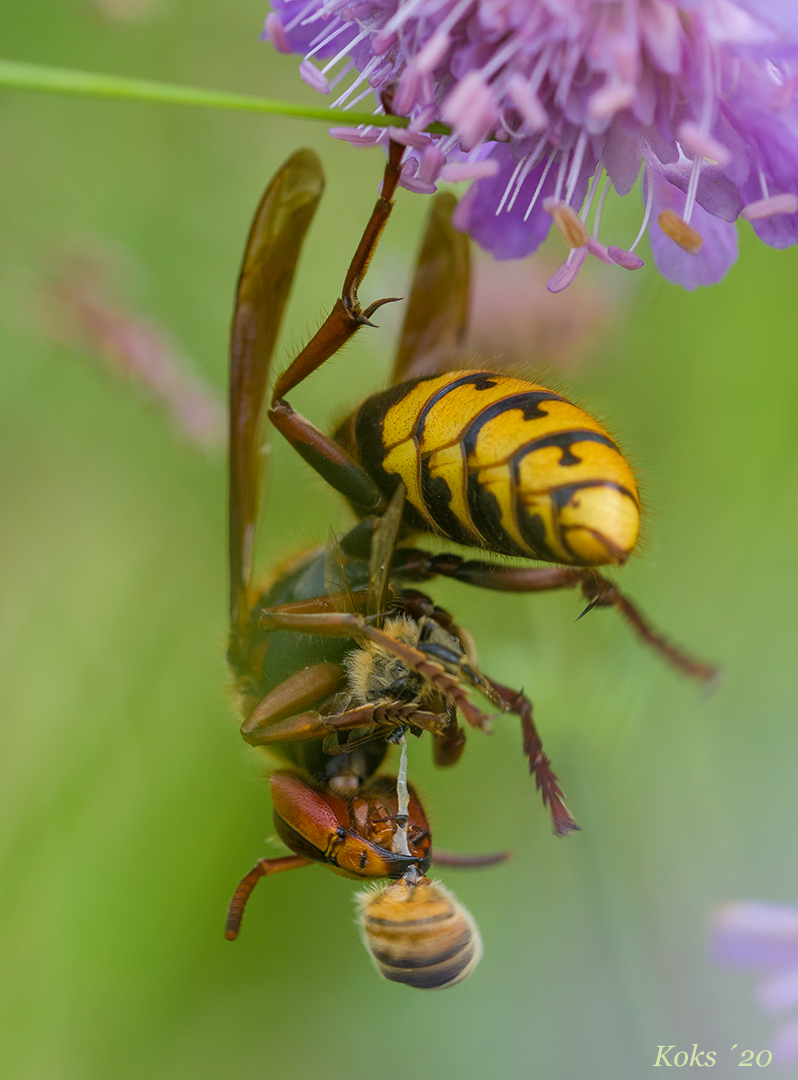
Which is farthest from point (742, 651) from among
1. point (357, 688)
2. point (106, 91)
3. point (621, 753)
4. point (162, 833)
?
point (106, 91)

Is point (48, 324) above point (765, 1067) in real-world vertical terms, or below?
above

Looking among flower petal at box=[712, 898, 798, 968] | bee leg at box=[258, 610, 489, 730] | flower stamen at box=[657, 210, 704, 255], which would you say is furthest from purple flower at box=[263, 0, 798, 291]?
flower petal at box=[712, 898, 798, 968]

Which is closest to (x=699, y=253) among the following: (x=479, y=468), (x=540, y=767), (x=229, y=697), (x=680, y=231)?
(x=680, y=231)

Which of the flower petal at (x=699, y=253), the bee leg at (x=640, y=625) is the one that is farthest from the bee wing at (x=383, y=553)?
the flower petal at (x=699, y=253)

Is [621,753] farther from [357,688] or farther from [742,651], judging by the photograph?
[357,688]

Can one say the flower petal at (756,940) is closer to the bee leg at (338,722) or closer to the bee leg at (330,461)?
the bee leg at (338,722)

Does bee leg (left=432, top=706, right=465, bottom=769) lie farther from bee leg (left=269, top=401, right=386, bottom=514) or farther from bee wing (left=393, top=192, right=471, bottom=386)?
bee wing (left=393, top=192, right=471, bottom=386)
